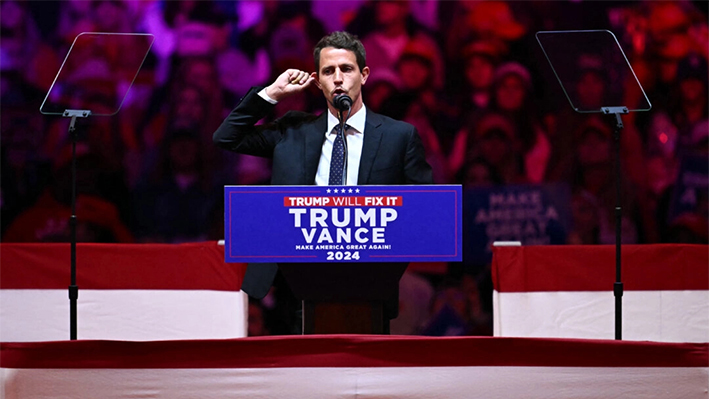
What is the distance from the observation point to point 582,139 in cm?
405

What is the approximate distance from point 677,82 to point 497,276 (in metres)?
1.51

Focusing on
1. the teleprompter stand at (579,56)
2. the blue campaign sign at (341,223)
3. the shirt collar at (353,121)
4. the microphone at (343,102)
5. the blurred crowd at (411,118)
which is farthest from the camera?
the blurred crowd at (411,118)

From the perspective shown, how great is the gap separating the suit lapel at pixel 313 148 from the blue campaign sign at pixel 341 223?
1.41 ft

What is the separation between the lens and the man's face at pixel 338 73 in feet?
7.91

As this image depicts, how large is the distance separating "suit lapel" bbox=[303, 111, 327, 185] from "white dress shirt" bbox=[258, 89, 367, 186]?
13mm

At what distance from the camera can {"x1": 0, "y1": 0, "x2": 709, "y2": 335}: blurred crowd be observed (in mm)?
4051

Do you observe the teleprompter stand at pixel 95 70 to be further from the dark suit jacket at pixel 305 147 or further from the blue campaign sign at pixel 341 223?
the blue campaign sign at pixel 341 223

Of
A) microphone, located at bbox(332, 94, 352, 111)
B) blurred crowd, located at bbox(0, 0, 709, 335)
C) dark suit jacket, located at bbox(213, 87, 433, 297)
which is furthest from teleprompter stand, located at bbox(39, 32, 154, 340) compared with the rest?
microphone, located at bbox(332, 94, 352, 111)

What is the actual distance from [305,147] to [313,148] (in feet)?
0.09

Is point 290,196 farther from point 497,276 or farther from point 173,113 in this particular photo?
point 173,113

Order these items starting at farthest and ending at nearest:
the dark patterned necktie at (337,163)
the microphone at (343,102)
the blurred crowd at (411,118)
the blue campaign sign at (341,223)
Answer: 1. the blurred crowd at (411,118)
2. the dark patterned necktie at (337,163)
3. the microphone at (343,102)
4. the blue campaign sign at (341,223)

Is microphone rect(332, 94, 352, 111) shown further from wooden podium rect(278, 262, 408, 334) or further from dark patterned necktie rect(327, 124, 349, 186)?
wooden podium rect(278, 262, 408, 334)

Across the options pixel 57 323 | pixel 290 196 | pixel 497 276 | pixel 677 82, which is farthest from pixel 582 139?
pixel 57 323

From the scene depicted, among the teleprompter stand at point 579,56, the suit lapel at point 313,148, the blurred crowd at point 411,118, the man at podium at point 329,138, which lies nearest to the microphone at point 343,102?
the man at podium at point 329,138
